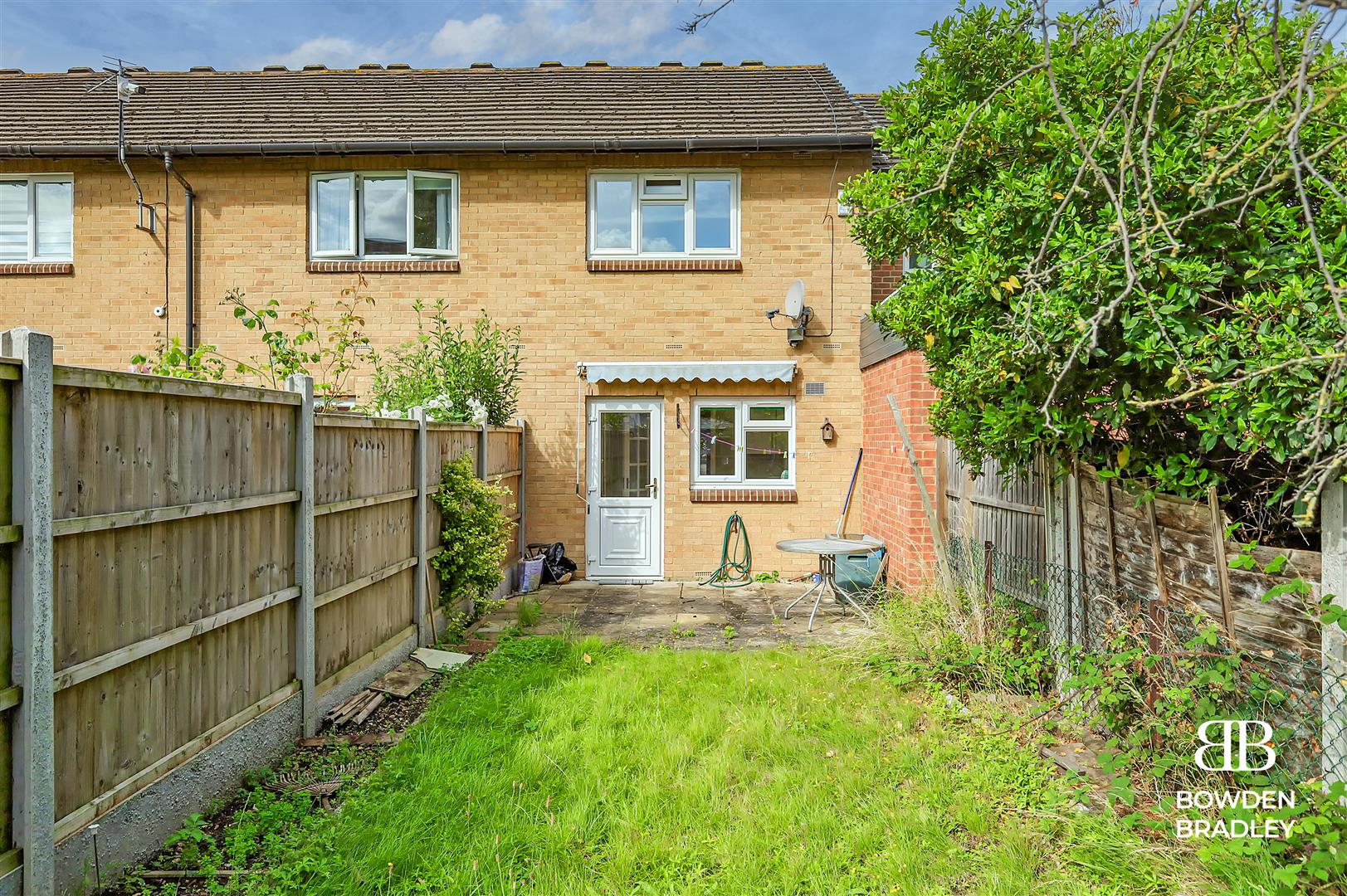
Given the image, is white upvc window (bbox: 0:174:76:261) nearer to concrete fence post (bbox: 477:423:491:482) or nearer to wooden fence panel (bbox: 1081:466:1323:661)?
concrete fence post (bbox: 477:423:491:482)

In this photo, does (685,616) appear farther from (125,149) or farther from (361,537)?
(125,149)

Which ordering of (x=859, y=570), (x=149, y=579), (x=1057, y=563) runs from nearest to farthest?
(x=149, y=579) < (x=1057, y=563) < (x=859, y=570)

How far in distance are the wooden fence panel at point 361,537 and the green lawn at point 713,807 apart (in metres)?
0.80

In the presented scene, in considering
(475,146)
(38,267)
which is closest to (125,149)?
(38,267)

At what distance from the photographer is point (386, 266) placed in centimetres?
1020

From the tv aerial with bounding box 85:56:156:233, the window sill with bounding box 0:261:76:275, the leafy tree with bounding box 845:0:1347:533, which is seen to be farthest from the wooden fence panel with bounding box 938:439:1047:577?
the window sill with bounding box 0:261:76:275

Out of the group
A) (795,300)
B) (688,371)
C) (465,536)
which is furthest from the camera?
(688,371)

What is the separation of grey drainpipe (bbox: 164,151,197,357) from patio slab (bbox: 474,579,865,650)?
5.80 metres

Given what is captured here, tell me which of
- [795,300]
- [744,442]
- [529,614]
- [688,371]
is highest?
[795,300]

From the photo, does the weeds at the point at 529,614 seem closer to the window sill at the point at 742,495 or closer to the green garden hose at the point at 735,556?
the green garden hose at the point at 735,556

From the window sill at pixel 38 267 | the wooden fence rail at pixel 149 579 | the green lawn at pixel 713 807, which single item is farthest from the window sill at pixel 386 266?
the green lawn at pixel 713 807

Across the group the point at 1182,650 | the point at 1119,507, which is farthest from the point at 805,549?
the point at 1182,650

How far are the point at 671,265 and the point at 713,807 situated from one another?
7632 millimetres

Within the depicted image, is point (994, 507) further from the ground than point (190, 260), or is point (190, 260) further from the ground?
point (190, 260)
